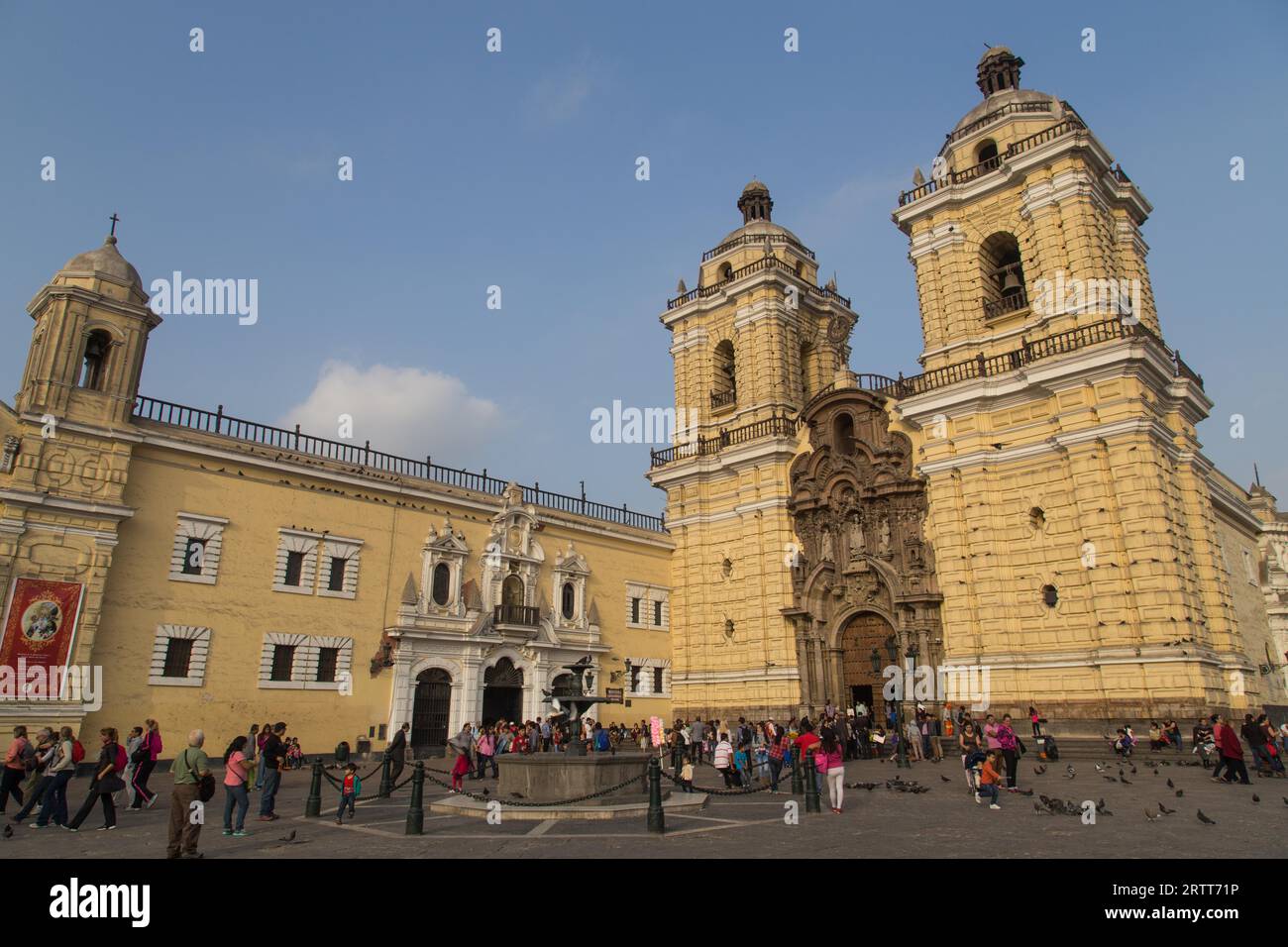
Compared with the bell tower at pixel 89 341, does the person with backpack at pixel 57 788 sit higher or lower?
lower

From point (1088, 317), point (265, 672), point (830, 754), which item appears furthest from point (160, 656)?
point (1088, 317)

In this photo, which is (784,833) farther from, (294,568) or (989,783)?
(294,568)

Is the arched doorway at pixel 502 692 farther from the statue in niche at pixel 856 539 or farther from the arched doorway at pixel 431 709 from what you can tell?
the statue in niche at pixel 856 539

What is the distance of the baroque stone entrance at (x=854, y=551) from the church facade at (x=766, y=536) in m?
0.11

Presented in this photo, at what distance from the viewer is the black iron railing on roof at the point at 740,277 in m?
33.8

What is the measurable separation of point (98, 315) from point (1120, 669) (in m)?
29.9

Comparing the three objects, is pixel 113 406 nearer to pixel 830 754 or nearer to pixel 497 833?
pixel 497 833

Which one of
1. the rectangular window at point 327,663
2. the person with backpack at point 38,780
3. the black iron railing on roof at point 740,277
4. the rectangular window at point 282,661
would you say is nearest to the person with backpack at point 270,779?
the person with backpack at point 38,780

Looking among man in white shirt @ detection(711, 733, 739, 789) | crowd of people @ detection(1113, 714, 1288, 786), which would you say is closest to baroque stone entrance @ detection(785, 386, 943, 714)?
crowd of people @ detection(1113, 714, 1288, 786)

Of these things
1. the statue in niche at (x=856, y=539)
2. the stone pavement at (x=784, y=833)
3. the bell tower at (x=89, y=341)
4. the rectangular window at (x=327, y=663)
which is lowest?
the stone pavement at (x=784, y=833)

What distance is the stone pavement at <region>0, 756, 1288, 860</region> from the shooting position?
9.30 metres

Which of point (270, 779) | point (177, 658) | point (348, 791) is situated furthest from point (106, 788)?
point (177, 658)

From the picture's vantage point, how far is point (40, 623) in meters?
19.4

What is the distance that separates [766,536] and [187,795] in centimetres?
2463
